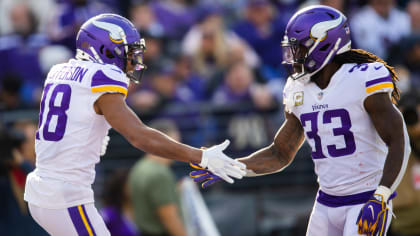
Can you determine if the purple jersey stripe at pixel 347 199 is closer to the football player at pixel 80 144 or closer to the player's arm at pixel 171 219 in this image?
the football player at pixel 80 144

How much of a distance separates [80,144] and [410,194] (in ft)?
12.6

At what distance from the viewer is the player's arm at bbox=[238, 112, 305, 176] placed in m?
5.35

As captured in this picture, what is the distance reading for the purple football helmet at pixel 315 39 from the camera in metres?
4.96

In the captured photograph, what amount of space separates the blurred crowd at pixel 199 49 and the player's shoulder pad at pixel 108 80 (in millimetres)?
4167

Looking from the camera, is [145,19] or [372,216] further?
[145,19]

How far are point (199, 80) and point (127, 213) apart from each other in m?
3.16

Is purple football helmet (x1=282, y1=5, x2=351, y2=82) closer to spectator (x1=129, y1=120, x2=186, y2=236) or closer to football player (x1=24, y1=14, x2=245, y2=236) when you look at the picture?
football player (x1=24, y1=14, x2=245, y2=236)

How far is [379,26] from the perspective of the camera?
9992 mm

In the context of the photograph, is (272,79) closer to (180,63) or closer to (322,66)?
(180,63)

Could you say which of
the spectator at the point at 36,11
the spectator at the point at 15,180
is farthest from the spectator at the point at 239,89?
the spectator at the point at 36,11

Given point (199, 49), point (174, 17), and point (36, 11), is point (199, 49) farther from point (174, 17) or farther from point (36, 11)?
point (36, 11)

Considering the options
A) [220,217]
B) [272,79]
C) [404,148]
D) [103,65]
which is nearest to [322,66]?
[404,148]

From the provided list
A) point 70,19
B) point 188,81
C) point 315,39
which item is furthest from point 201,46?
point 315,39

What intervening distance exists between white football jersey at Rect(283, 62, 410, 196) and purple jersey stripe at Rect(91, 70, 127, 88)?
4.43ft
